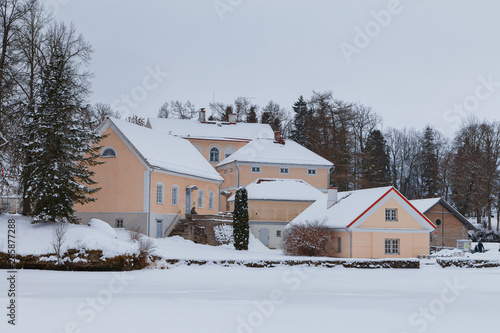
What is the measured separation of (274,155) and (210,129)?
424 inches

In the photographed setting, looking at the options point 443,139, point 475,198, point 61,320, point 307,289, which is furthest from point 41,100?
point 443,139

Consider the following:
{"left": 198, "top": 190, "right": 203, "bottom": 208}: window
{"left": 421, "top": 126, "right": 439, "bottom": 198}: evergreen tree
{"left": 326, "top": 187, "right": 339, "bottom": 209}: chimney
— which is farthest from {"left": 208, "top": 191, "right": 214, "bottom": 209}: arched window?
{"left": 421, "top": 126, "right": 439, "bottom": 198}: evergreen tree

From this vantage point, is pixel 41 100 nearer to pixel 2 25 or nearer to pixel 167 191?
pixel 2 25

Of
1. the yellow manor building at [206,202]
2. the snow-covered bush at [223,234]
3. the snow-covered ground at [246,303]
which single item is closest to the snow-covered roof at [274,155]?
the yellow manor building at [206,202]

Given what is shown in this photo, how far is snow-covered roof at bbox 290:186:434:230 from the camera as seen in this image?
36.5 m

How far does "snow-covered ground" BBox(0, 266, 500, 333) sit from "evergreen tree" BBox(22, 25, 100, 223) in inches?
255

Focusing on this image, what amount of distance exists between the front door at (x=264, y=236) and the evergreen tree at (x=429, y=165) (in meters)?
31.9

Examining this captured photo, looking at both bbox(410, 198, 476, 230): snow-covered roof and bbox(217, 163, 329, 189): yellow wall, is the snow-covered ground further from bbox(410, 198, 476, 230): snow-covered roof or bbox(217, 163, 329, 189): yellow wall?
bbox(217, 163, 329, 189): yellow wall

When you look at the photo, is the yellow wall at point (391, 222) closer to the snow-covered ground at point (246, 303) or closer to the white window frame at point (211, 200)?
the snow-covered ground at point (246, 303)

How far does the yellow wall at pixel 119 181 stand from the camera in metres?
39.5

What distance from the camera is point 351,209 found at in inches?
1484

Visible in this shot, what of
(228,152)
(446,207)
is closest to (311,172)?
(228,152)

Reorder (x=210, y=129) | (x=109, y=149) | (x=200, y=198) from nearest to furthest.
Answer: (x=109, y=149) < (x=200, y=198) < (x=210, y=129)

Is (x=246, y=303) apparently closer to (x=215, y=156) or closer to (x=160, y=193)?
(x=160, y=193)
